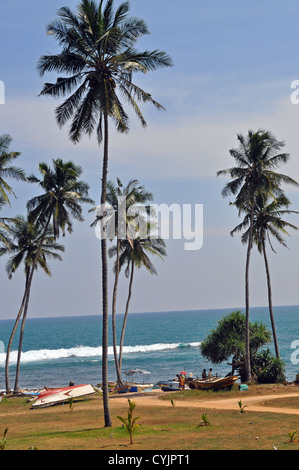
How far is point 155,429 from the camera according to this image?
22000 mm

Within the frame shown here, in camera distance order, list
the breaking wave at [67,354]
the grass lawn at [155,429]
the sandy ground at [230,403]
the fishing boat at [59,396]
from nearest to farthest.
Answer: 1. the grass lawn at [155,429]
2. the sandy ground at [230,403]
3. the fishing boat at [59,396]
4. the breaking wave at [67,354]

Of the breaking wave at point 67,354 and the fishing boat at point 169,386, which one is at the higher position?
the fishing boat at point 169,386

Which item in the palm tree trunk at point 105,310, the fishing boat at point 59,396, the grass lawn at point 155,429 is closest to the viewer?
the grass lawn at point 155,429

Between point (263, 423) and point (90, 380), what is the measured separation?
41655mm

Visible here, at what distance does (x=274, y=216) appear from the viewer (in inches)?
1663

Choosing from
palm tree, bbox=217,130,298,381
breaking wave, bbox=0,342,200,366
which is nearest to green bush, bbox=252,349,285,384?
palm tree, bbox=217,130,298,381

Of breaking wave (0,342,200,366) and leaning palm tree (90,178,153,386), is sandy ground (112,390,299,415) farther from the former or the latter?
breaking wave (0,342,200,366)

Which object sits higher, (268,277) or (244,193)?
(244,193)

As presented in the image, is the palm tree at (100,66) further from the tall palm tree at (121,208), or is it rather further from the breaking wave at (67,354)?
the breaking wave at (67,354)

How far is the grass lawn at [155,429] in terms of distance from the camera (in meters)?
18.2

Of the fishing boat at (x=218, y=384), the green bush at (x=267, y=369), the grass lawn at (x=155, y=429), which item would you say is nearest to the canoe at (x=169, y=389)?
Answer: the fishing boat at (x=218, y=384)

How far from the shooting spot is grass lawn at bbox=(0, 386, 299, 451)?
18234 millimetres
